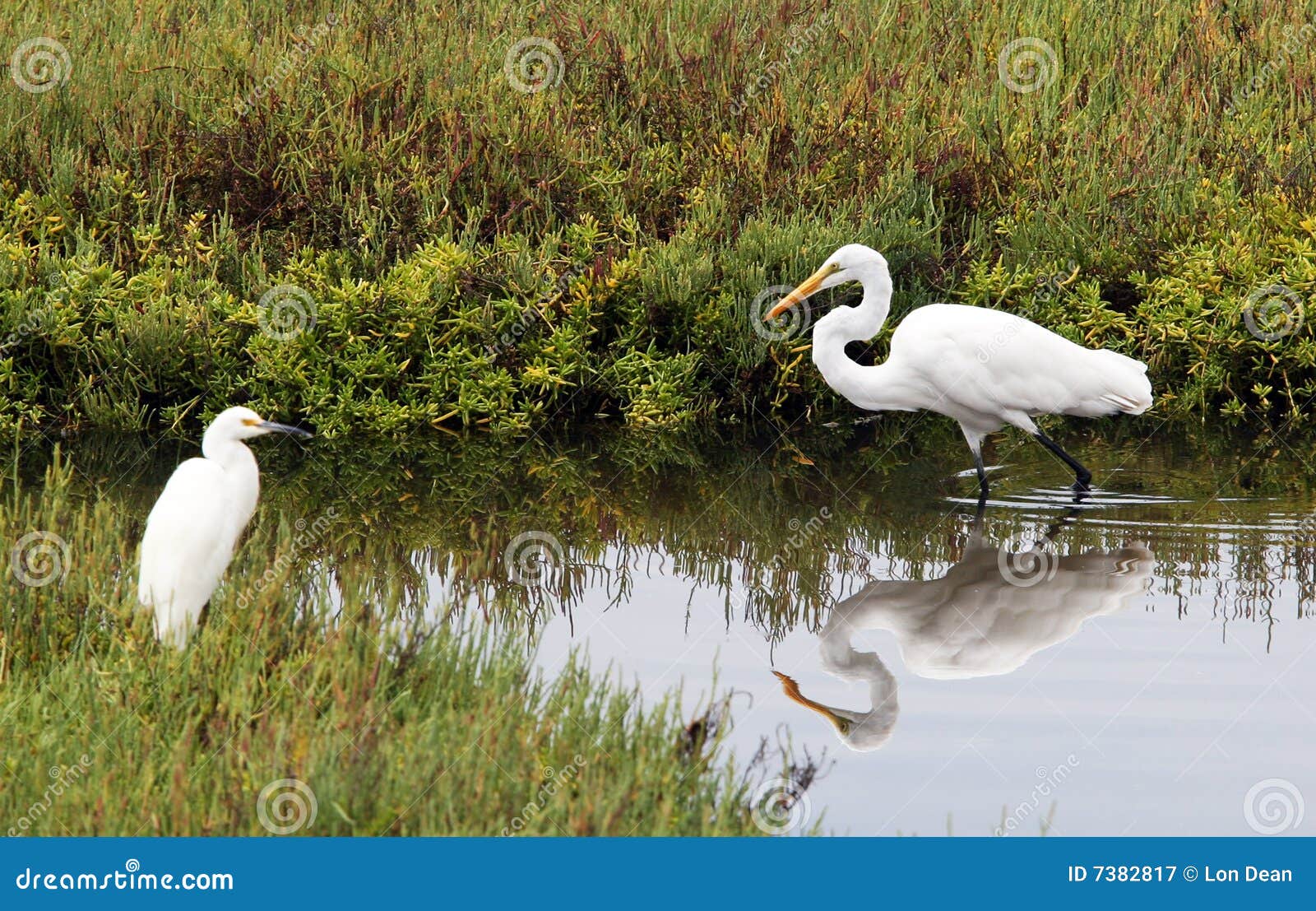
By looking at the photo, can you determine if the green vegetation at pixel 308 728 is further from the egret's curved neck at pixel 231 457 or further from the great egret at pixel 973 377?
the great egret at pixel 973 377

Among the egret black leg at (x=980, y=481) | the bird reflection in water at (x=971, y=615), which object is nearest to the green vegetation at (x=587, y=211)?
the egret black leg at (x=980, y=481)

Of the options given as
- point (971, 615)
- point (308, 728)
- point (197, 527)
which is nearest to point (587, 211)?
point (971, 615)

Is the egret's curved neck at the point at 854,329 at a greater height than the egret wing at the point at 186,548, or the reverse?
the egret's curved neck at the point at 854,329

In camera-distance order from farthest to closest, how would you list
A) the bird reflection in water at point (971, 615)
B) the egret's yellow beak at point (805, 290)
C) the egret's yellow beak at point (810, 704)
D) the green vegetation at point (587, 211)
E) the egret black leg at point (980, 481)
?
the green vegetation at point (587, 211)
the egret's yellow beak at point (805, 290)
the egret black leg at point (980, 481)
the bird reflection in water at point (971, 615)
the egret's yellow beak at point (810, 704)

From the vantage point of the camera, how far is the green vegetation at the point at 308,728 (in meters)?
4.68

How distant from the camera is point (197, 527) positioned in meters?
5.98

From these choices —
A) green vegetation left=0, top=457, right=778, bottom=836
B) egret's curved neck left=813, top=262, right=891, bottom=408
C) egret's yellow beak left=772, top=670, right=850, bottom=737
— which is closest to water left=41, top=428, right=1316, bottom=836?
egret's yellow beak left=772, top=670, right=850, bottom=737

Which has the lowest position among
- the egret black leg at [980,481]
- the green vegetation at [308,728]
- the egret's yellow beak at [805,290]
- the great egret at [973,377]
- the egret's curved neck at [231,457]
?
the green vegetation at [308,728]

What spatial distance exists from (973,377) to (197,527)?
16.5 feet

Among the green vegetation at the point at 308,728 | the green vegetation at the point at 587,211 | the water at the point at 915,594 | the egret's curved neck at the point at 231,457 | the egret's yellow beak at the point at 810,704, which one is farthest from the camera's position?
the green vegetation at the point at 587,211

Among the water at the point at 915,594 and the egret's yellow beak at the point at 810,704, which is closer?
the water at the point at 915,594

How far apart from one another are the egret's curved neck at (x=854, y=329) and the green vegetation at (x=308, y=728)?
3.72 meters

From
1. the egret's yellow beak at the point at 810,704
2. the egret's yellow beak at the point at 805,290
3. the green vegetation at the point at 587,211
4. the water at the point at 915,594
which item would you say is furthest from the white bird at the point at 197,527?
the green vegetation at the point at 587,211

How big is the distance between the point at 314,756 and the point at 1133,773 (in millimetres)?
2870
